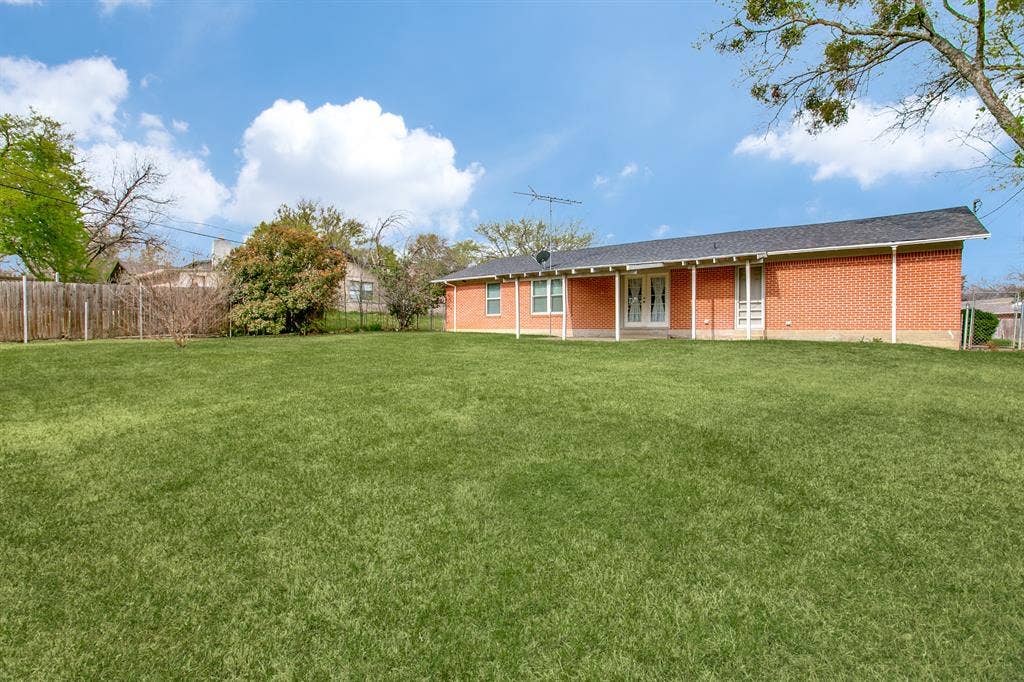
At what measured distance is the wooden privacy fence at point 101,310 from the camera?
14.2 metres

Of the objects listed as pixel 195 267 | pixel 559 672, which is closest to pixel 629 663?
pixel 559 672

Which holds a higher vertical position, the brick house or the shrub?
the brick house

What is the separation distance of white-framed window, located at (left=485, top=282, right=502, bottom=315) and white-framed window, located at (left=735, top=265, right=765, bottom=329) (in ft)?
31.0

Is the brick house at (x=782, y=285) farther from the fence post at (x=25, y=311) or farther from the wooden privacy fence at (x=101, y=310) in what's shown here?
the fence post at (x=25, y=311)

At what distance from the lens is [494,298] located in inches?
813

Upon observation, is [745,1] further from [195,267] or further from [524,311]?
[195,267]

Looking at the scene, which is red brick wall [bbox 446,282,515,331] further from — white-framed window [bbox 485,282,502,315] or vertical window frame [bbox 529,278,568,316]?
vertical window frame [bbox 529,278,568,316]

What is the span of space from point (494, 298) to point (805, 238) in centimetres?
1159

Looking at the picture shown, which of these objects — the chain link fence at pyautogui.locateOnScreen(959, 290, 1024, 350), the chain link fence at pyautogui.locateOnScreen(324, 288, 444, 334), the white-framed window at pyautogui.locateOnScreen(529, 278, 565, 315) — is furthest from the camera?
the chain link fence at pyautogui.locateOnScreen(324, 288, 444, 334)

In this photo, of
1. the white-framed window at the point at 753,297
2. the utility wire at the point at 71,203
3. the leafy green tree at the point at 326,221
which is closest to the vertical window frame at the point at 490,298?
the white-framed window at the point at 753,297

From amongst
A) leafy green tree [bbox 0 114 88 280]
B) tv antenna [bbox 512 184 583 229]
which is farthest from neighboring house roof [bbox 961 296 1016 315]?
leafy green tree [bbox 0 114 88 280]

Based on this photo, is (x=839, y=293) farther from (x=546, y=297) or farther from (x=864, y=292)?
(x=546, y=297)

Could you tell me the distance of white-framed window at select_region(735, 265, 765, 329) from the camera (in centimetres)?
1422

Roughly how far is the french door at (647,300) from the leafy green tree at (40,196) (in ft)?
93.8
